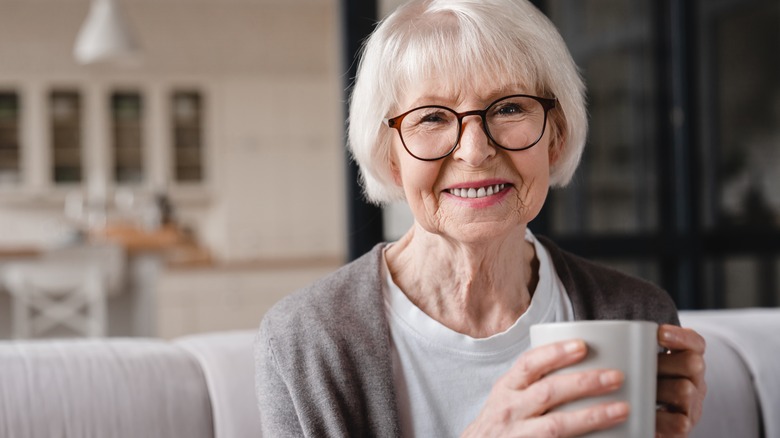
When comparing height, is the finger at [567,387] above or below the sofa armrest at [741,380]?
above

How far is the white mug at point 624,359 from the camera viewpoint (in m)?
0.68

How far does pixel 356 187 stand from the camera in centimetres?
239

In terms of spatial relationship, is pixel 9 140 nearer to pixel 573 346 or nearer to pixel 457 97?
pixel 457 97

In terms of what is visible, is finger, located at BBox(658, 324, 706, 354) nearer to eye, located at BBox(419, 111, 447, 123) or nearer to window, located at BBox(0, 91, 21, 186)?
eye, located at BBox(419, 111, 447, 123)

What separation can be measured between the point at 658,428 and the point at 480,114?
0.34 metres

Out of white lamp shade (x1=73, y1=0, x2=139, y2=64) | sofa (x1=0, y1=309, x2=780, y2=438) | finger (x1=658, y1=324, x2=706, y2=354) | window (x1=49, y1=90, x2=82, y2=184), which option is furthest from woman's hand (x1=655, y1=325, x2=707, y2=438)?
window (x1=49, y1=90, x2=82, y2=184)

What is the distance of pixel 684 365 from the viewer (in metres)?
0.84

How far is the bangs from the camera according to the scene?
91cm

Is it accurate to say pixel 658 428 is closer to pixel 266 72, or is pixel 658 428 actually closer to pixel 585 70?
pixel 585 70

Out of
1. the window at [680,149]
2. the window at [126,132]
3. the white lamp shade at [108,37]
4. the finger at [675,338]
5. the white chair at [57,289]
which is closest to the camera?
the finger at [675,338]

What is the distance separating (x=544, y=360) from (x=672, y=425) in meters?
0.24

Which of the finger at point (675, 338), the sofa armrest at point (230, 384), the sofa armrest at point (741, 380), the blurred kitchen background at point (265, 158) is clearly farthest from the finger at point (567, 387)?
the blurred kitchen background at point (265, 158)

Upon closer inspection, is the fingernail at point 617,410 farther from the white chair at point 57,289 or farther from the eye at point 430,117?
the white chair at point 57,289

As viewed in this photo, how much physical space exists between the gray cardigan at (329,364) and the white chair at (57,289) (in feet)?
12.6
